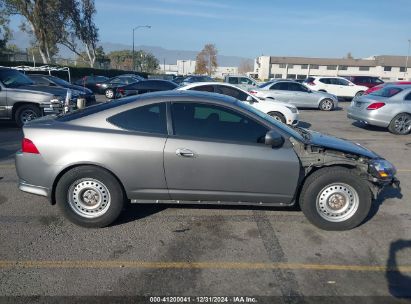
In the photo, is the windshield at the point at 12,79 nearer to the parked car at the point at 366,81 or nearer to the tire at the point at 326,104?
the tire at the point at 326,104

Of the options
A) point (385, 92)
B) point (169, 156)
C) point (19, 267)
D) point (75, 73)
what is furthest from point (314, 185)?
point (75, 73)

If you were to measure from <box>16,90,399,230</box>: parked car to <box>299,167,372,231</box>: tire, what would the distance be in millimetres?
12

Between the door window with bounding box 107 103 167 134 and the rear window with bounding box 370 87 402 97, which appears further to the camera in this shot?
the rear window with bounding box 370 87 402 97

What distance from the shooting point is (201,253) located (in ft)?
12.3

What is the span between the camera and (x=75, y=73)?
3512 cm

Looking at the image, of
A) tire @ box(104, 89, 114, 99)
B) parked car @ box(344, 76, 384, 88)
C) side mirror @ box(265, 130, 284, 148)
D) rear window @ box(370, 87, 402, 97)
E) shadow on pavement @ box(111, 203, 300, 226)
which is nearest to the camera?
side mirror @ box(265, 130, 284, 148)

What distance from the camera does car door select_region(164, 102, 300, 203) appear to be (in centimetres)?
406

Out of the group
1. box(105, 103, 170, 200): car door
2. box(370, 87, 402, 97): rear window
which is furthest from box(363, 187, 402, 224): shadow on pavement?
box(370, 87, 402, 97): rear window

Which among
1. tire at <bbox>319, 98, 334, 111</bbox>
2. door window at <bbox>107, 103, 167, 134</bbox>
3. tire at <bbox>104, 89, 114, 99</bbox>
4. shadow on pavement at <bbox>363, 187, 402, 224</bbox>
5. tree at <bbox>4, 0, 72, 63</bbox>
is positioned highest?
tree at <bbox>4, 0, 72, 63</bbox>

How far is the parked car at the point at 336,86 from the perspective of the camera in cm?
2320

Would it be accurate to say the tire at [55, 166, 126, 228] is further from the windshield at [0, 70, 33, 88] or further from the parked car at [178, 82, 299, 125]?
the windshield at [0, 70, 33, 88]

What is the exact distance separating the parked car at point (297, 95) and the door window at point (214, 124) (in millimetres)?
12708

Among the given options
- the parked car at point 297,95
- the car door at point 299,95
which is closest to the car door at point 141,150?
the parked car at point 297,95

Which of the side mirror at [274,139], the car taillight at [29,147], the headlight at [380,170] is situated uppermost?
the side mirror at [274,139]
